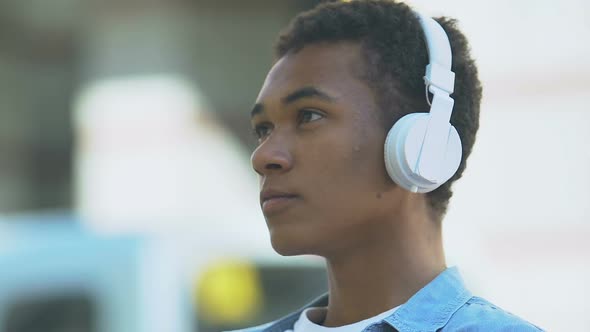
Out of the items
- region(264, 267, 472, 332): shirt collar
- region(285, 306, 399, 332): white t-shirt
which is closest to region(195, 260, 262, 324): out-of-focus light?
region(285, 306, 399, 332): white t-shirt

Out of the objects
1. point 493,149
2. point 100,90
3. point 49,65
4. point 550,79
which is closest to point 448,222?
point 493,149

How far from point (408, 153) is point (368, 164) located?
11 centimetres

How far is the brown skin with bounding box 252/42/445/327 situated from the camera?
2629 millimetres

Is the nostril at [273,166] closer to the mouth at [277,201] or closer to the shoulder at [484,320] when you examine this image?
the mouth at [277,201]

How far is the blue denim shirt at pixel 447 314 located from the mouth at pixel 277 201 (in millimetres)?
322

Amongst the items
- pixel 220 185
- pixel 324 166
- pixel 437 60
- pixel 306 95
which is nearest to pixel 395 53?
pixel 437 60

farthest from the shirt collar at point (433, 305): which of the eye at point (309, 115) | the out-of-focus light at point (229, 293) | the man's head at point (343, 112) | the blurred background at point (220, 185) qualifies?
the out-of-focus light at point (229, 293)

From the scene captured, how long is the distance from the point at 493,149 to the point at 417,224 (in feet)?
16.9

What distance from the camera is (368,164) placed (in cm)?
264

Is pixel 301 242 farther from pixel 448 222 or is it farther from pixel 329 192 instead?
pixel 448 222

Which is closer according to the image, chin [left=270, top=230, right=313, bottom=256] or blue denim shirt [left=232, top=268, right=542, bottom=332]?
blue denim shirt [left=232, top=268, right=542, bottom=332]

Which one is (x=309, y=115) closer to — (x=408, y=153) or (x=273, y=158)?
(x=273, y=158)

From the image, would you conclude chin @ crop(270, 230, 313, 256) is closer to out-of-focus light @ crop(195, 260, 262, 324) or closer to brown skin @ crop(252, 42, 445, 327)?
brown skin @ crop(252, 42, 445, 327)

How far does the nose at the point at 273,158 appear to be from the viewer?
8.71 ft
